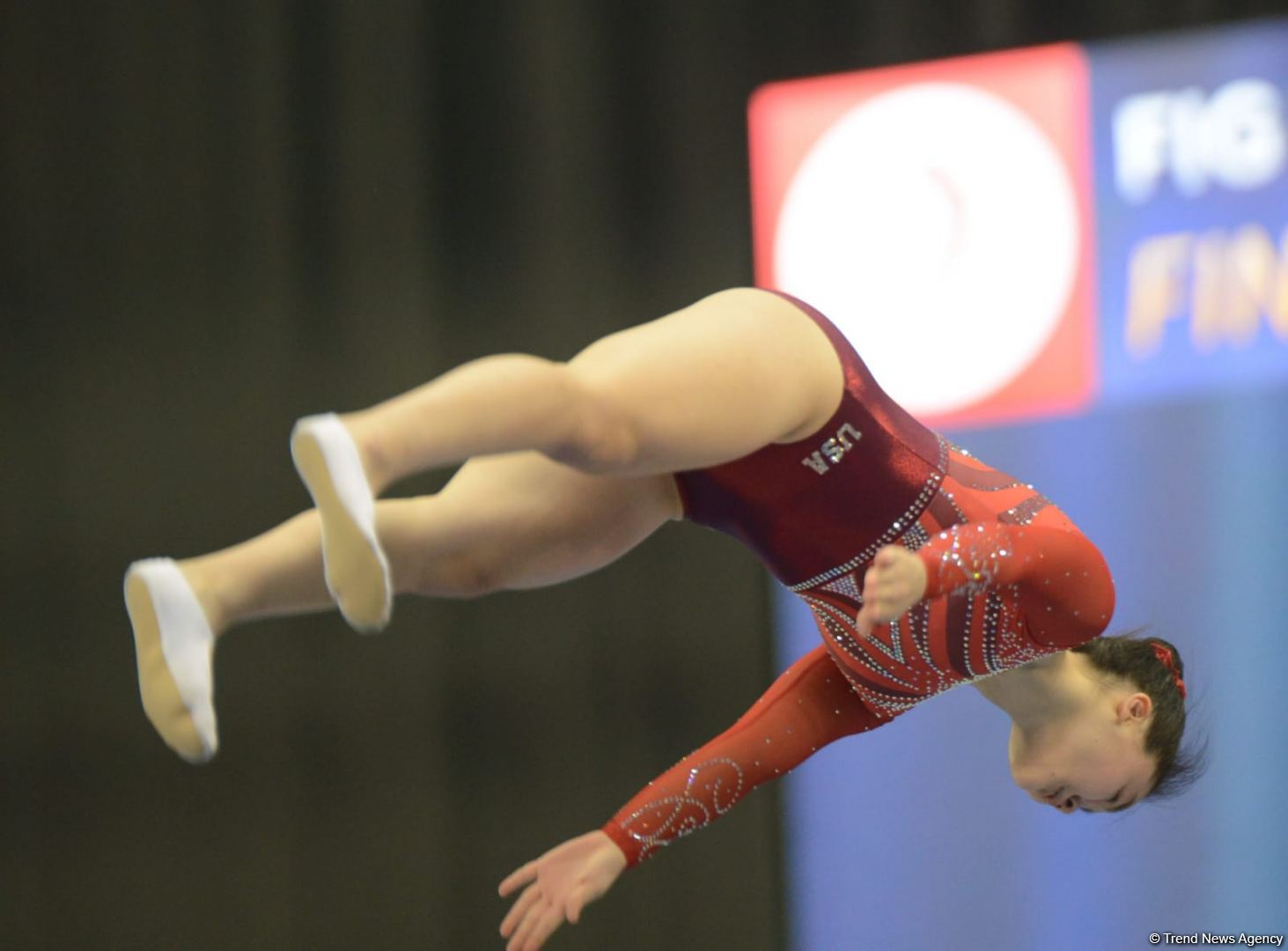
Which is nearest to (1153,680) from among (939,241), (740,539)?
(740,539)

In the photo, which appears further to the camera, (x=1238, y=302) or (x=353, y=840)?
(x=353, y=840)

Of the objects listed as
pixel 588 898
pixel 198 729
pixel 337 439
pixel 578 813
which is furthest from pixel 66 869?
pixel 337 439

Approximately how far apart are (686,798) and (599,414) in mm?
680

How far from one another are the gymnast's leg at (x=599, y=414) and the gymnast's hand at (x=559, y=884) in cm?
60

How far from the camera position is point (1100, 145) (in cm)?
292

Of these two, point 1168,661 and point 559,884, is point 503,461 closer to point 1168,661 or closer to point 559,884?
point 559,884

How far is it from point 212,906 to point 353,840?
1.17 ft

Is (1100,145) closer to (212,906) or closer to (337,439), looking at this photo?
(337,439)

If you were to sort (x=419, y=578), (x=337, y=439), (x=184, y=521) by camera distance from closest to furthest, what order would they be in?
1. (x=337, y=439)
2. (x=419, y=578)
3. (x=184, y=521)

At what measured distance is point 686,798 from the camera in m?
2.04

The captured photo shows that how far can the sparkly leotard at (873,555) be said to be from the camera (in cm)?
178

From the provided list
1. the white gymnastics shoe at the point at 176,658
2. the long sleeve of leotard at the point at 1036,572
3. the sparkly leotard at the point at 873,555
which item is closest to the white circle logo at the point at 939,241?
the sparkly leotard at the point at 873,555

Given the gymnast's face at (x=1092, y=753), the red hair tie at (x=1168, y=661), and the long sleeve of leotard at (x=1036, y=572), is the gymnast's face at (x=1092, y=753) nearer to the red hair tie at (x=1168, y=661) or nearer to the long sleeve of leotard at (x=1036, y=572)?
the red hair tie at (x=1168, y=661)

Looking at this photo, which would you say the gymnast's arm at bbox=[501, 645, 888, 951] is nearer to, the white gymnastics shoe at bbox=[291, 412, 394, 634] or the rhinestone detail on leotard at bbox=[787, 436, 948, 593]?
the rhinestone detail on leotard at bbox=[787, 436, 948, 593]
